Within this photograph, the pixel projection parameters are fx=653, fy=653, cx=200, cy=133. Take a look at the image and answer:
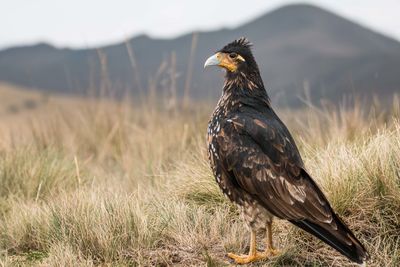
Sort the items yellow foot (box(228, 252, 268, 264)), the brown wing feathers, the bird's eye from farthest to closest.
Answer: the bird's eye < yellow foot (box(228, 252, 268, 264)) < the brown wing feathers

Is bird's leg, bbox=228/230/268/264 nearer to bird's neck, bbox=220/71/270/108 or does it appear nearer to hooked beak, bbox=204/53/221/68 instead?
bird's neck, bbox=220/71/270/108

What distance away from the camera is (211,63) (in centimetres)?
477

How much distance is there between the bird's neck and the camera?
15.8 ft

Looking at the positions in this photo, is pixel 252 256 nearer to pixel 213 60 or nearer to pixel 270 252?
pixel 270 252

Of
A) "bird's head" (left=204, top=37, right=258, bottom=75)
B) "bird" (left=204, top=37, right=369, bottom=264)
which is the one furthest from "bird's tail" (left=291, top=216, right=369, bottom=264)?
"bird's head" (left=204, top=37, right=258, bottom=75)

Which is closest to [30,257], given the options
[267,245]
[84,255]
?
[84,255]

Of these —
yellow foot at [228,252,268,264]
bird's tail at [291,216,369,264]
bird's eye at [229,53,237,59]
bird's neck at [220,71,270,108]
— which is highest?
bird's eye at [229,53,237,59]

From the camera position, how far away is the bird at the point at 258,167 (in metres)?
4.21

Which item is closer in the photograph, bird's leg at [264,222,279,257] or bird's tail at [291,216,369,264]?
bird's tail at [291,216,369,264]

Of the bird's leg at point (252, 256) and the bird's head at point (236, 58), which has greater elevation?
the bird's head at point (236, 58)

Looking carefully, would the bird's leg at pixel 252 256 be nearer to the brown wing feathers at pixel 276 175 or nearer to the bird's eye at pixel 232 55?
the brown wing feathers at pixel 276 175

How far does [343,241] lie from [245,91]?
1.36 metres

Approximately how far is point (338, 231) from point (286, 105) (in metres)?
5.06

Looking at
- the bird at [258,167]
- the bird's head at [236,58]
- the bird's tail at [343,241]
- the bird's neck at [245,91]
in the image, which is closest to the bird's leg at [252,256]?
the bird at [258,167]
